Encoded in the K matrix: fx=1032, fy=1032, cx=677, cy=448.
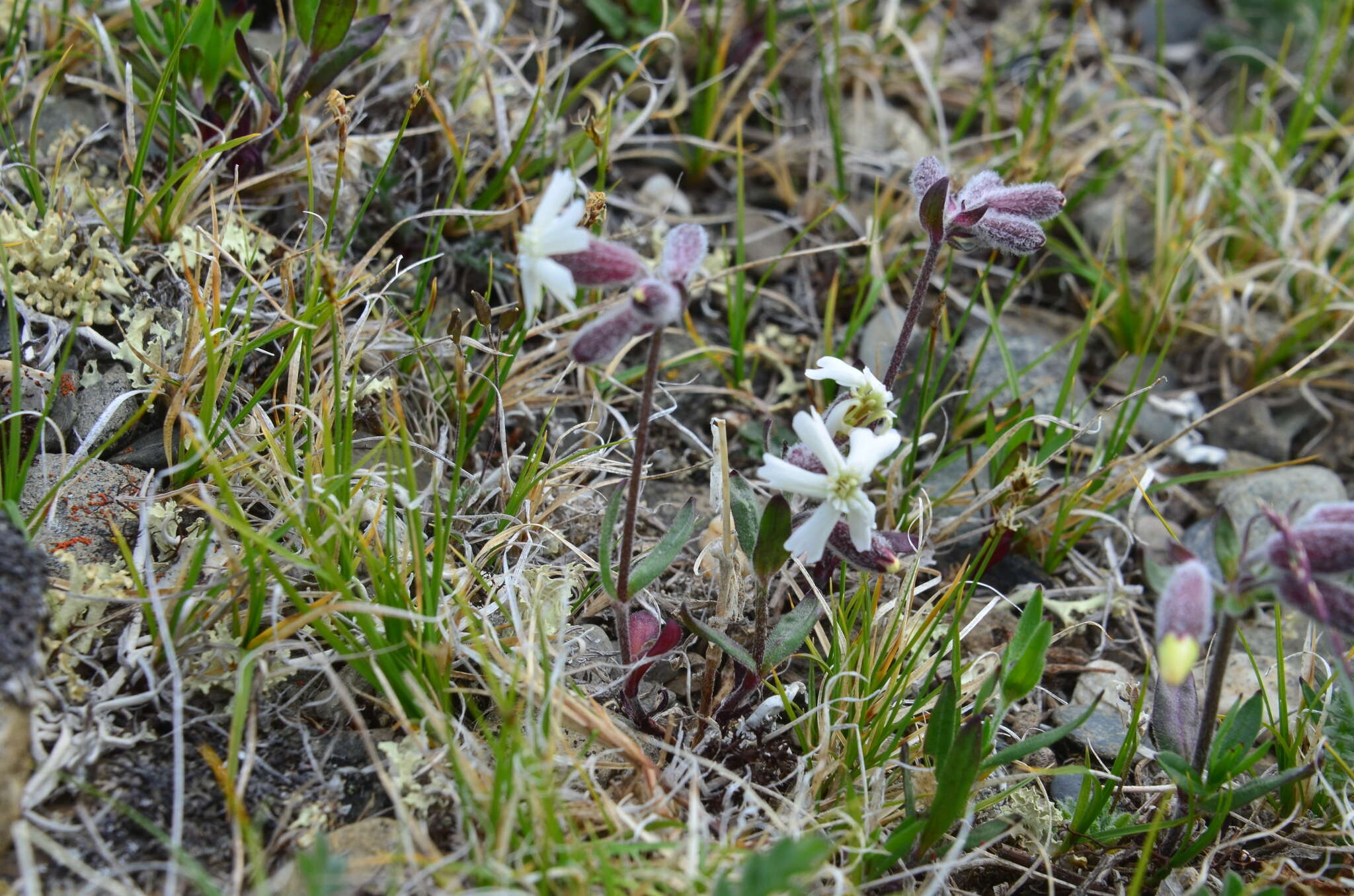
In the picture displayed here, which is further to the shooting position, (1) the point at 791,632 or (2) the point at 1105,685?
(2) the point at 1105,685

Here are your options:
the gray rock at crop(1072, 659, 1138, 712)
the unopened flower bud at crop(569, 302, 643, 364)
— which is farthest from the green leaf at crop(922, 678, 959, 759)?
the unopened flower bud at crop(569, 302, 643, 364)

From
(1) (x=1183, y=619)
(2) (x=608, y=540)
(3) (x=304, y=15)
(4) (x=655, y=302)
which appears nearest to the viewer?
(1) (x=1183, y=619)

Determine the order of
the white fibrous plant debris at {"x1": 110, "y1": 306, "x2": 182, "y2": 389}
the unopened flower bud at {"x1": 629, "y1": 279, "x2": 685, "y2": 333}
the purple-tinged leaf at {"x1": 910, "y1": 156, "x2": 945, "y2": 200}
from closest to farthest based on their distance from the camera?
the unopened flower bud at {"x1": 629, "y1": 279, "x2": 685, "y2": 333}
the purple-tinged leaf at {"x1": 910, "y1": 156, "x2": 945, "y2": 200}
the white fibrous plant debris at {"x1": 110, "y1": 306, "x2": 182, "y2": 389}

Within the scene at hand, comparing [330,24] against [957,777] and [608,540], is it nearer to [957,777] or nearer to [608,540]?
[608,540]

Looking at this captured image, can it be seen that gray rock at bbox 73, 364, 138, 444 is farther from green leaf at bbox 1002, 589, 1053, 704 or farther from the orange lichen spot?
green leaf at bbox 1002, 589, 1053, 704

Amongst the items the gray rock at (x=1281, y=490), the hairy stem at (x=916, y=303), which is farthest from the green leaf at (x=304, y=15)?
the gray rock at (x=1281, y=490)

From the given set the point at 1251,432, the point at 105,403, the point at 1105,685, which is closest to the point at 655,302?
the point at 105,403
